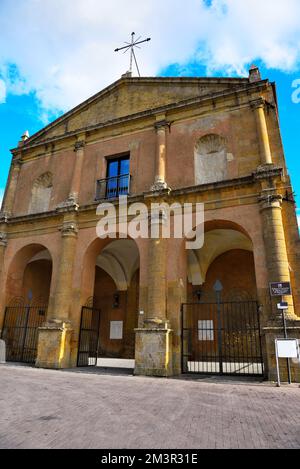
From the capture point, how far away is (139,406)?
18.0 ft

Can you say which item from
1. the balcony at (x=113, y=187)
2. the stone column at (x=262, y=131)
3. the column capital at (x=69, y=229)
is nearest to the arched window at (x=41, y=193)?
the column capital at (x=69, y=229)

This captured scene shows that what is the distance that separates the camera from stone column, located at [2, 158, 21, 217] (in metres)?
16.1

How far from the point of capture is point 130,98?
15.3m

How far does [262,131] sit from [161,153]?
3833 millimetres

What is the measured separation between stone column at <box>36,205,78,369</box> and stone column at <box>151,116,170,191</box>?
12.2 ft

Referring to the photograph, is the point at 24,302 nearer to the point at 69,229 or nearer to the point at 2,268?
the point at 2,268

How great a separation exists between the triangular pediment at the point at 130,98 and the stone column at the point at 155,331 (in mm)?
6897

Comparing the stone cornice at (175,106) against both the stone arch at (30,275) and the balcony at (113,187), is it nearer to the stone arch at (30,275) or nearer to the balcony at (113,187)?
the balcony at (113,187)

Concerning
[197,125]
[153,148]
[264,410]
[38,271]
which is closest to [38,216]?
[38,271]

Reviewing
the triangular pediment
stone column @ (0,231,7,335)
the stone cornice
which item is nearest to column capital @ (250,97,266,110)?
the stone cornice

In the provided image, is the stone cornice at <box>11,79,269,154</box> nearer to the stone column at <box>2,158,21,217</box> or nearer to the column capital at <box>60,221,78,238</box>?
the stone column at <box>2,158,21,217</box>

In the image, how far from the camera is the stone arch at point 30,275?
577 inches

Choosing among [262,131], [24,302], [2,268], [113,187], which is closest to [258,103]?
[262,131]

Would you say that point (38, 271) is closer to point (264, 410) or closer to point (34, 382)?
point (34, 382)
